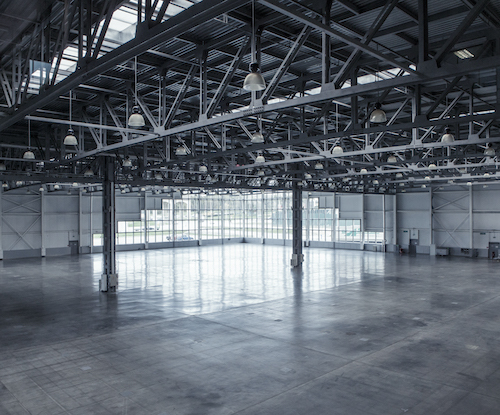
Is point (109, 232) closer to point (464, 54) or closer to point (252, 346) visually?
point (252, 346)

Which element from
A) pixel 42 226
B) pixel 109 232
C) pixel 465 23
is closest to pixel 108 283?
pixel 109 232

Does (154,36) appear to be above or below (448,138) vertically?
above

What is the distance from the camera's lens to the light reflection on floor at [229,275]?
25094 millimetres

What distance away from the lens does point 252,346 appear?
15.8 m

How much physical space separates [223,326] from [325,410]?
338 inches

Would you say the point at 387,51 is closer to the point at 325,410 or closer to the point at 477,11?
the point at 477,11

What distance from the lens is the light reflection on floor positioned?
25094mm

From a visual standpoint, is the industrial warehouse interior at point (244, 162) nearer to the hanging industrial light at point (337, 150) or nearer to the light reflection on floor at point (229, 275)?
the light reflection on floor at point (229, 275)

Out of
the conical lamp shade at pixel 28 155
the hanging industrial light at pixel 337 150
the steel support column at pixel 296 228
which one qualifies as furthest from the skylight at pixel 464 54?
the steel support column at pixel 296 228

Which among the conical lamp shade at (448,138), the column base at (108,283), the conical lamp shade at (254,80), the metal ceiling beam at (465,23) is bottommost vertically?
the column base at (108,283)

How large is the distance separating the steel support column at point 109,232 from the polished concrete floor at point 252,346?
841mm

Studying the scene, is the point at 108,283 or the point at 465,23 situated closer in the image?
the point at 465,23

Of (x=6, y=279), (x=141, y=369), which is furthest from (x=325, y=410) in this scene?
(x=6, y=279)

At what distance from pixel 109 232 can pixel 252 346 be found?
14714mm
